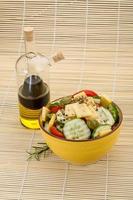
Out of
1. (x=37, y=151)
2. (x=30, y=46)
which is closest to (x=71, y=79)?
(x=30, y=46)

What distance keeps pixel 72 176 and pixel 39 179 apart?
67 mm

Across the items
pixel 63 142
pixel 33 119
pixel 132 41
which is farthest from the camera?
pixel 132 41

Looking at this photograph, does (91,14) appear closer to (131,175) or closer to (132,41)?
(132,41)

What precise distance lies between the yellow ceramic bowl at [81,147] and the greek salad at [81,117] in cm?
1

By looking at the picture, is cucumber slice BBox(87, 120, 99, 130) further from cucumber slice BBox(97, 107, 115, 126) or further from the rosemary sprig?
the rosemary sprig

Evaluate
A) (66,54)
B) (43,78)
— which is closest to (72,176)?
(43,78)

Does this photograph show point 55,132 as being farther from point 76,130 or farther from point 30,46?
point 30,46

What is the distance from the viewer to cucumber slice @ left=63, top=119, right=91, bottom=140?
3.14 ft

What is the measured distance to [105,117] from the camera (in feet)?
3.29

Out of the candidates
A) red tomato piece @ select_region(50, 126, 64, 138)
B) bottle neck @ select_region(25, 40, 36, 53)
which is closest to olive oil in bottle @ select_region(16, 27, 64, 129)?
bottle neck @ select_region(25, 40, 36, 53)

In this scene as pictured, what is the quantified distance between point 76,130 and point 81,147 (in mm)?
36

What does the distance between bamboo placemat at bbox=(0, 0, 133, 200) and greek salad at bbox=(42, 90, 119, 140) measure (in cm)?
9

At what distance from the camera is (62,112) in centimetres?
102

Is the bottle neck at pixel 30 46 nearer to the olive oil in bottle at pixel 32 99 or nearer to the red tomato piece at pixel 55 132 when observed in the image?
the olive oil in bottle at pixel 32 99
